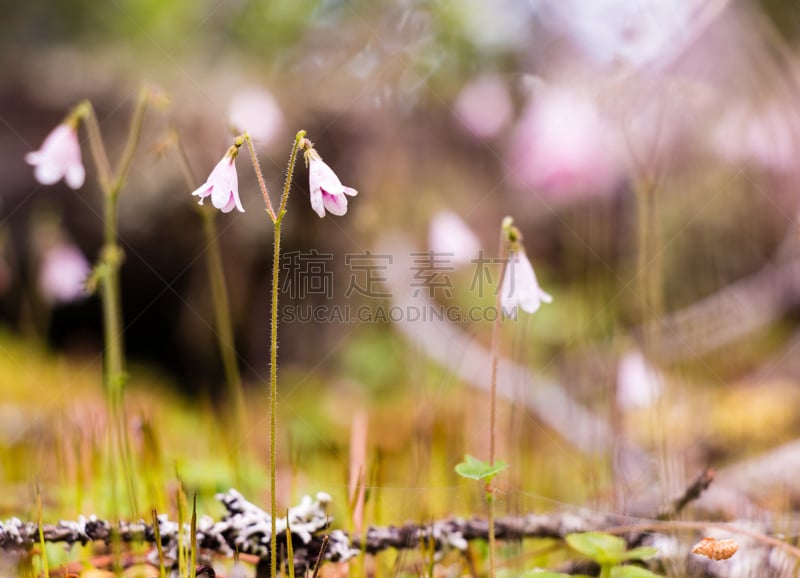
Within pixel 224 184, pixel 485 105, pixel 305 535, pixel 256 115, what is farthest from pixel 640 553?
pixel 485 105

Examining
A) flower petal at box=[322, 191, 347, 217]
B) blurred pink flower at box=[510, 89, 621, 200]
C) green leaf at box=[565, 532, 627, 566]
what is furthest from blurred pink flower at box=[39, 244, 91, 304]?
green leaf at box=[565, 532, 627, 566]

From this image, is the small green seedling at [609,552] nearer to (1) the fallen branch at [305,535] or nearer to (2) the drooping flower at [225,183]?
(1) the fallen branch at [305,535]

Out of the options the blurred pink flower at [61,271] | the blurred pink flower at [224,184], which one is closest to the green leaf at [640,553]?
the blurred pink flower at [224,184]

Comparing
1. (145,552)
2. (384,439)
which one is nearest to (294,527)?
(145,552)

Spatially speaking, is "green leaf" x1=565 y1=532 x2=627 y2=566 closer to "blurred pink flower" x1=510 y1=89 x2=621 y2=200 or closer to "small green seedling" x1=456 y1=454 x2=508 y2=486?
"small green seedling" x1=456 y1=454 x2=508 y2=486

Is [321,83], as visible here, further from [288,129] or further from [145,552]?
[145,552]
